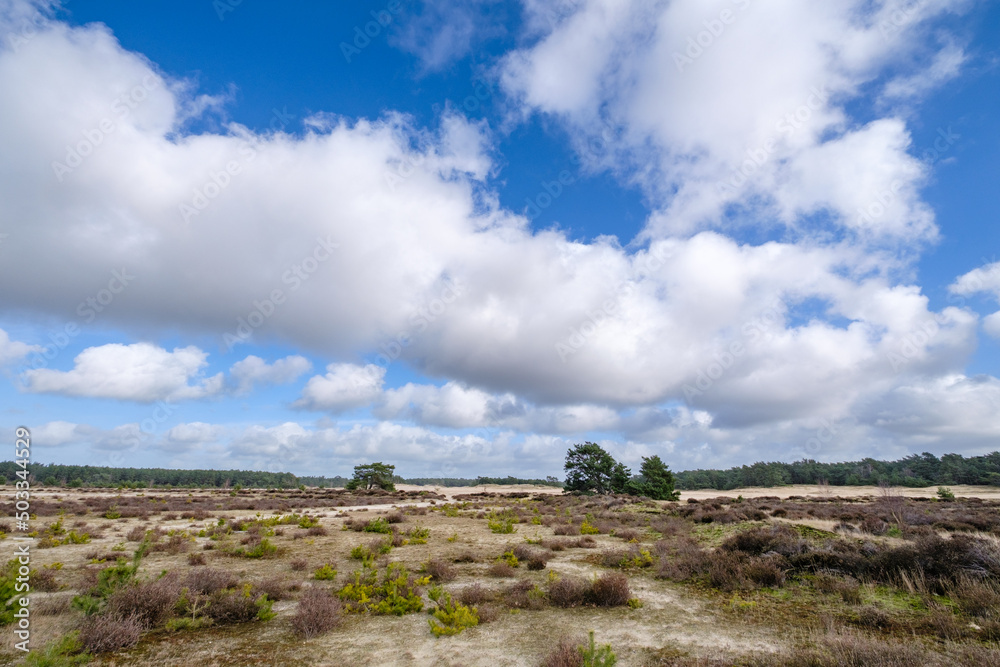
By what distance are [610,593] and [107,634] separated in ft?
31.9

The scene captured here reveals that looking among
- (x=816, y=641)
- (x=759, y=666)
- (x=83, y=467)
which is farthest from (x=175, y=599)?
(x=83, y=467)

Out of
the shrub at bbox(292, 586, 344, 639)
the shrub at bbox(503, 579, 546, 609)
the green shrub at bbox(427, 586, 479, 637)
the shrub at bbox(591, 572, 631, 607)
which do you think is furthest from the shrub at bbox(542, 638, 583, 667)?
the shrub at bbox(292, 586, 344, 639)

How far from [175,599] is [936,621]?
47.0ft

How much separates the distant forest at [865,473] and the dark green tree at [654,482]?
74.5 ft

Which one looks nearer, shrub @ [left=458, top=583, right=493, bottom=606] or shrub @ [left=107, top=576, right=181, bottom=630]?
shrub @ [left=107, top=576, right=181, bottom=630]

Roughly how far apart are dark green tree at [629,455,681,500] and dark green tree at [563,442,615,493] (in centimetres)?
332

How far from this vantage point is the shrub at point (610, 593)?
9578 mm

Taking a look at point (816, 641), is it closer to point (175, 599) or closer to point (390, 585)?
point (390, 585)

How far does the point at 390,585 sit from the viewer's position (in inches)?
412

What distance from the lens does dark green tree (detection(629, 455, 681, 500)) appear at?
162ft

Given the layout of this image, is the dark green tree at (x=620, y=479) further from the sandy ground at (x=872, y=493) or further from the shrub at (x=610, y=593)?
the shrub at (x=610, y=593)

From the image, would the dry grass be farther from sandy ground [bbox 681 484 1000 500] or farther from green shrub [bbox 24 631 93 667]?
sandy ground [bbox 681 484 1000 500]

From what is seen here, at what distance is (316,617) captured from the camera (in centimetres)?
816

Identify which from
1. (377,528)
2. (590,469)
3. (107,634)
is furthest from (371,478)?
(107,634)
